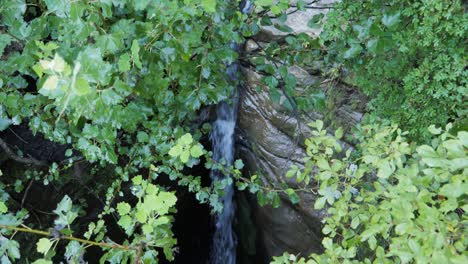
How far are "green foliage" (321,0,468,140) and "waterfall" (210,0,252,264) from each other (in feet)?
5.33

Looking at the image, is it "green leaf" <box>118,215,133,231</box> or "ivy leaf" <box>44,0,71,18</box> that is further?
"green leaf" <box>118,215,133,231</box>

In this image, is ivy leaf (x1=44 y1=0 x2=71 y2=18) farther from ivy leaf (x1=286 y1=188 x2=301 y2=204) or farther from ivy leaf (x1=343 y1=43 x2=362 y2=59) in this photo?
ivy leaf (x1=286 y1=188 x2=301 y2=204)

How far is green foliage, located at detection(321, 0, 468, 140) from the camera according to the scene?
181 cm

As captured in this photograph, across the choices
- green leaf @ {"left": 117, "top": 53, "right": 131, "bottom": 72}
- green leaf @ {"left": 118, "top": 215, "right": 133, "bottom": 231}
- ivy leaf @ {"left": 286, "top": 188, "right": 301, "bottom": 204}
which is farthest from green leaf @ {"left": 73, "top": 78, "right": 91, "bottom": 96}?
ivy leaf @ {"left": 286, "top": 188, "right": 301, "bottom": 204}

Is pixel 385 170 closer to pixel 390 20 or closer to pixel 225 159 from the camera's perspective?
pixel 390 20

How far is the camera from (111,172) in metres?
3.43

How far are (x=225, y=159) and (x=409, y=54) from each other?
2.52 metres

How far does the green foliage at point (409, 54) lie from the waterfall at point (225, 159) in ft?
5.33

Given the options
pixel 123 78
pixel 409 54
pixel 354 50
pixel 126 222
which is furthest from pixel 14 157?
pixel 409 54

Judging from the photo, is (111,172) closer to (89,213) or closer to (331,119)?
(89,213)

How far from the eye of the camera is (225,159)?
422 centimetres

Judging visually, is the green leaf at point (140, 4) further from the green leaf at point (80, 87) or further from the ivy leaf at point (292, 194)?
the ivy leaf at point (292, 194)

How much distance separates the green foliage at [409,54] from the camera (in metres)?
1.81

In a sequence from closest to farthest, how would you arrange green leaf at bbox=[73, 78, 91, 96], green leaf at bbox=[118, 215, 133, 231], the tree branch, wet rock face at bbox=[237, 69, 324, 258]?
green leaf at bbox=[73, 78, 91, 96], green leaf at bbox=[118, 215, 133, 231], the tree branch, wet rock face at bbox=[237, 69, 324, 258]
